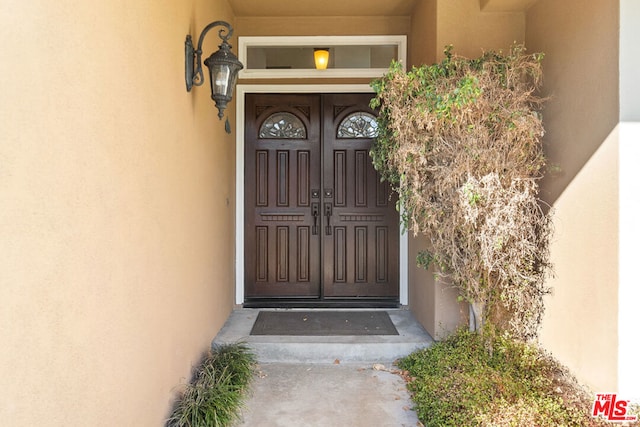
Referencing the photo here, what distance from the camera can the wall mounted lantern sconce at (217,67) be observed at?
2562 millimetres

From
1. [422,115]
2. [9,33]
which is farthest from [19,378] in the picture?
[422,115]

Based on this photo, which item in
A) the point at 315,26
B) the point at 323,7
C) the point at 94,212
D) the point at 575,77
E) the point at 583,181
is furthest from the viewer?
the point at 315,26

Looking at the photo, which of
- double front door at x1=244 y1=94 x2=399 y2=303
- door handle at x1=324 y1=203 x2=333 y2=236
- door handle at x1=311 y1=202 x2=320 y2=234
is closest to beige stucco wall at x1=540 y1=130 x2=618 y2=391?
double front door at x1=244 y1=94 x2=399 y2=303

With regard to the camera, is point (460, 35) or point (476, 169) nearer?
point (476, 169)

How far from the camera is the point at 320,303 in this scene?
4.39 meters

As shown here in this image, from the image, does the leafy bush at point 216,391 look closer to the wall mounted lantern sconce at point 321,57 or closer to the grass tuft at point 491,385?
the grass tuft at point 491,385

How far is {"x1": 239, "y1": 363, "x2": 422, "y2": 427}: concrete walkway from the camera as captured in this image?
252 cm

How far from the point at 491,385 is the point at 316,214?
240 centimetres

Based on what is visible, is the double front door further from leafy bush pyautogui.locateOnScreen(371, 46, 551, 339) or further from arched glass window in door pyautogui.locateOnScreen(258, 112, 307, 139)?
leafy bush pyautogui.locateOnScreen(371, 46, 551, 339)

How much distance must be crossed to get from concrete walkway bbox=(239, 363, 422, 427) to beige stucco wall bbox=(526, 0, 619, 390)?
3.61ft

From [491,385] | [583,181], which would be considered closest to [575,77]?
[583,181]

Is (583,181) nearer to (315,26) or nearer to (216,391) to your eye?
(216,391)

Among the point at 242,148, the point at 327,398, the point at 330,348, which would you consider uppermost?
the point at 242,148

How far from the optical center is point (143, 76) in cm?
193
